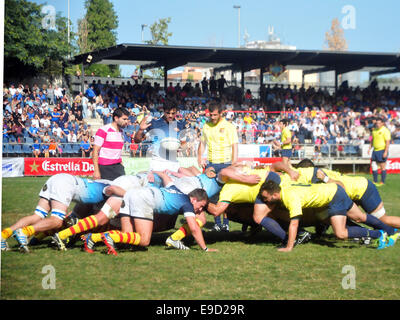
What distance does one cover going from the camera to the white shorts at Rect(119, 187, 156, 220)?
6895 millimetres

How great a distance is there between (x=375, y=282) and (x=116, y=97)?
18919 millimetres

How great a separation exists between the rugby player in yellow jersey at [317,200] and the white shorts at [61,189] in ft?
8.21

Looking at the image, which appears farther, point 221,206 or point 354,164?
point 354,164

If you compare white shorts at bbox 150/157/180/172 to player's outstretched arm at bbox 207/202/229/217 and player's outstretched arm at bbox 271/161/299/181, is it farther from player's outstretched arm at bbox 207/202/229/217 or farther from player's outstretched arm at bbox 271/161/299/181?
player's outstretched arm at bbox 271/161/299/181

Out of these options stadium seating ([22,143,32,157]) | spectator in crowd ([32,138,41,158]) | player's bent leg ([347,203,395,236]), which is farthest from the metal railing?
player's bent leg ([347,203,395,236])

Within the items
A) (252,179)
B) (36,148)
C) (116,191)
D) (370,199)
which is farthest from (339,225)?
(36,148)

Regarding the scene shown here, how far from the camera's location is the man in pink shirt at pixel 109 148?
8266 mm

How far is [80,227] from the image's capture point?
23.4 ft

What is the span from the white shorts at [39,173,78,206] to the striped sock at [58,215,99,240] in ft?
1.03

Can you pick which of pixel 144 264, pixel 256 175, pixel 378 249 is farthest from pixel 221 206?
pixel 378 249

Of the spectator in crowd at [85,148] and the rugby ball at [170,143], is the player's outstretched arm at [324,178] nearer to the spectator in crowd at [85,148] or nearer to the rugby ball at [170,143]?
the rugby ball at [170,143]

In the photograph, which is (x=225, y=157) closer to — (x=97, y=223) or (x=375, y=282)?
(x=97, y=223)

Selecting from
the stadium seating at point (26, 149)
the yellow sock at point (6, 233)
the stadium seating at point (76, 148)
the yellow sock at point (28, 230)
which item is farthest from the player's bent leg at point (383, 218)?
the stadium seating at point (26, 149)

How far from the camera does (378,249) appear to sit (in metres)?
7.39
